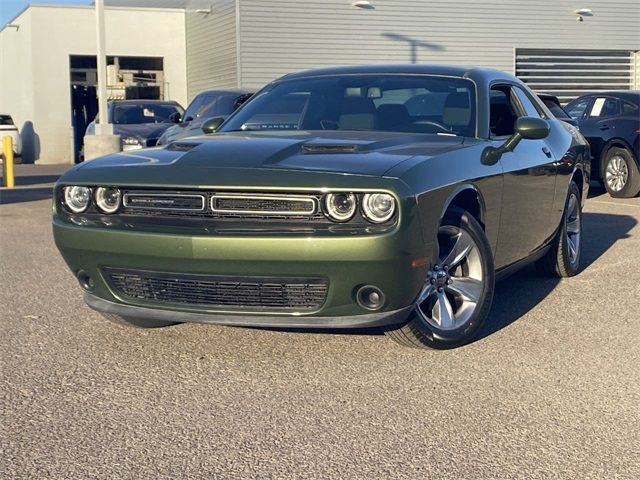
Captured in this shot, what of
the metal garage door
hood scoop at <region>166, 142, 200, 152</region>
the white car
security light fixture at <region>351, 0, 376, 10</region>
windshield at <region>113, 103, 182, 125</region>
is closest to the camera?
hood scoop at <region>166, 142, 200, 152</region>

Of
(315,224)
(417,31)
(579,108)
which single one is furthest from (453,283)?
(417,31)

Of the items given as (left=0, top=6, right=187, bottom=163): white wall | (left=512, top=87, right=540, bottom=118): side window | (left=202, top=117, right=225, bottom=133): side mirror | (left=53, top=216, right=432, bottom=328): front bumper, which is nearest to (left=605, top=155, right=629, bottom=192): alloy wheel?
(left=512, top=87, right=540, bottom=118): side window

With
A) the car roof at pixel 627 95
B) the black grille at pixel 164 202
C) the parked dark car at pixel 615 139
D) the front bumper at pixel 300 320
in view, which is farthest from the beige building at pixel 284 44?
the front bumper at pixel 300 320

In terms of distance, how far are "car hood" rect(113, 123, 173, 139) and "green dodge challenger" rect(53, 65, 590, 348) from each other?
11.0 meters

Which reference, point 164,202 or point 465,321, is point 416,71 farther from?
point 164,202

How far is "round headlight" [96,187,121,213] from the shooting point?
472cm

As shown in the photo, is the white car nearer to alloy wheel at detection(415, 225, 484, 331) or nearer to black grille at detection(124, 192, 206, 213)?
black grille at detection(124, 192, 206, 213)

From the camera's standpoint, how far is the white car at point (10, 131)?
88.1 ft

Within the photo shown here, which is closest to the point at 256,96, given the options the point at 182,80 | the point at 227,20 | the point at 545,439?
the point at 545,439

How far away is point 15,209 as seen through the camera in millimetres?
12812

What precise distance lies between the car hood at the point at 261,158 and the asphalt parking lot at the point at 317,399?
0.89 m

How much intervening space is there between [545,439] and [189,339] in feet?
6.92

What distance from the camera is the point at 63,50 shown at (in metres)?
27.5

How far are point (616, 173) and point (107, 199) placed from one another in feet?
33.5
